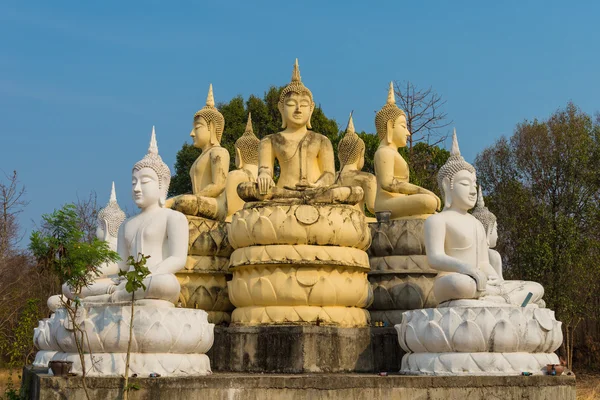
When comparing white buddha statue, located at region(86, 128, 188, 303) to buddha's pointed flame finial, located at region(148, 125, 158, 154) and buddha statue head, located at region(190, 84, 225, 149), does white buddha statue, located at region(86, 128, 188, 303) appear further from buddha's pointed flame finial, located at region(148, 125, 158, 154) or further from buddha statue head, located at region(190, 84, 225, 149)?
buddha statue head, located at region(190, 84, 225, 149)

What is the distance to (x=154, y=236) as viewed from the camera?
28.6 feet

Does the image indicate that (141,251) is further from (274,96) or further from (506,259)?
(274,96)

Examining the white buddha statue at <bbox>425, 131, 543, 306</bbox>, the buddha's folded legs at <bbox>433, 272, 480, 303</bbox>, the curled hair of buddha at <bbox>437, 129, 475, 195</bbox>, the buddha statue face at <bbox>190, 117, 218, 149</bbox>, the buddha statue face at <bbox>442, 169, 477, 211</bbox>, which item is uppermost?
the buddha statue face at <bbox>190, 117, 218, 149</bbox>

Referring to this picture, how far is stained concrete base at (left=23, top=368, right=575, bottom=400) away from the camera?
7500 mm

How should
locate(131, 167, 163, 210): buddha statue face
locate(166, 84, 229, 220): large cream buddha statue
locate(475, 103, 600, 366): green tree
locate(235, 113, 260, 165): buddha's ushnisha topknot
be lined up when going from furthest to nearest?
locate(475, 103, 600, 366): green tree → locate(235, 113, 260, 165): buddha's ushnisha topknot → locate(166, 84, 229, 220): large cream buddha statue → locate(131, 167, 163, 210): buddha statue face

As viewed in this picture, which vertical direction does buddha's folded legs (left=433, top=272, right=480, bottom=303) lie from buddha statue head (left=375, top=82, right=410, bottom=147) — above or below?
below

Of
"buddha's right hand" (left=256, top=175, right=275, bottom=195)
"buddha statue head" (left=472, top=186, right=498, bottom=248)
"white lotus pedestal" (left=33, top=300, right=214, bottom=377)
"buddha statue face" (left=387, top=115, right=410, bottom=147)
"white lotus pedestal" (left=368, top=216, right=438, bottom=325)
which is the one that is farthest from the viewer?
"buddha statue face" (left=387, top=115, right=410, bottom=147)

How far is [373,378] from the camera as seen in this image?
A: 7766 mm

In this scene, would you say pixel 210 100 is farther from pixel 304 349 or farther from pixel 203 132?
pixel 304 349

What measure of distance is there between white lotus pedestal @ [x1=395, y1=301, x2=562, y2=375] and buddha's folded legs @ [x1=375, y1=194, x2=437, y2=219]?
2.81m

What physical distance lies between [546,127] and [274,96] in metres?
11.6

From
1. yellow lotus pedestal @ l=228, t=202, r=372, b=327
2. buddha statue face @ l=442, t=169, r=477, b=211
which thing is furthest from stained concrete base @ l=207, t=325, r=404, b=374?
buddha statue face @ l=442, t=169, r=477, b=211

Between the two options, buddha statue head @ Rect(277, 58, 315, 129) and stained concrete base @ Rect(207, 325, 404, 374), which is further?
buddha statue head @ Rect(277, 58, 315, 129)

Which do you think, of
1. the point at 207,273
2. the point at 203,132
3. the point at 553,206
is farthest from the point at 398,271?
the point at 553,206
